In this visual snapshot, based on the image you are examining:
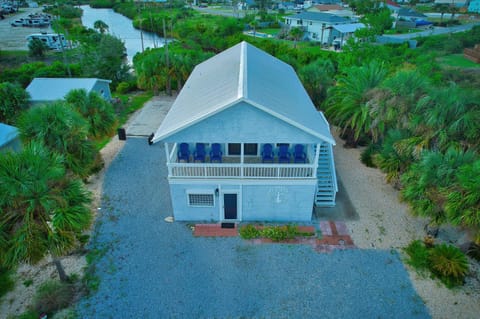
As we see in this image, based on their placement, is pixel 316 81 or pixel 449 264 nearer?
pixel 449 264

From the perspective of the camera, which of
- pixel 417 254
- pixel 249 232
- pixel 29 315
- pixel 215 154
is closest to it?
pixel 29 315

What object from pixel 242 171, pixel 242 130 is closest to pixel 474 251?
pixel 242 171

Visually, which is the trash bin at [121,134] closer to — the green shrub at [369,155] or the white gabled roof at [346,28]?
the green shrub at [369,155]

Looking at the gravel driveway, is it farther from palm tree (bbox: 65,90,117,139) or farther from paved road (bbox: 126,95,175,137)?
paved road (bbox: 126,95,175,137)

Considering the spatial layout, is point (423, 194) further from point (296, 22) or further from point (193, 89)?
point (296, 22)

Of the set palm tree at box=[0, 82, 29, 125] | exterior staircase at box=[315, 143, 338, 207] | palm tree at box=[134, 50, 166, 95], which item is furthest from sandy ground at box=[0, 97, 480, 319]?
palm tree at box=[134, 50, 166, 95]

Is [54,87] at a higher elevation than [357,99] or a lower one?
lower

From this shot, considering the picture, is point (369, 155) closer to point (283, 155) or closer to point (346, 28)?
point (283, 155)

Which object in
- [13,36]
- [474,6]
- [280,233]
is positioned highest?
[474,6]
